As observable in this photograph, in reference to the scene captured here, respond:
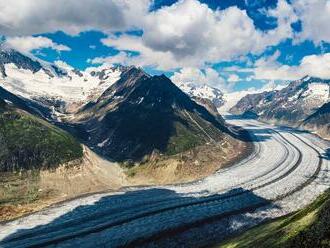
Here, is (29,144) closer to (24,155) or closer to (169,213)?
(24,155)

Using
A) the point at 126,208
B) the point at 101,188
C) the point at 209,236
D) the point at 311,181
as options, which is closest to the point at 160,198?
the point at 126,208

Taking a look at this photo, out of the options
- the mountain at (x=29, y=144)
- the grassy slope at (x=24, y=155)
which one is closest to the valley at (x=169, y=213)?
the grassy slope at (x=24, y=155)

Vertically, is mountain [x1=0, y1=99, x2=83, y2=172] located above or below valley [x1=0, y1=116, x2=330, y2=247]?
above

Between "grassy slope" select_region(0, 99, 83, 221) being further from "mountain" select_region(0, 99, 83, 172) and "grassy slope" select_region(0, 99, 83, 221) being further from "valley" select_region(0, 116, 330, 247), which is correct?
"valley" select_region(0, 116, 330, 247)

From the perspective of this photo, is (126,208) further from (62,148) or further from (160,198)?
(62,148)

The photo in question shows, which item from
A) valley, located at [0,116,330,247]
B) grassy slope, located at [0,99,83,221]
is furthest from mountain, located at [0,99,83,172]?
valley, located at [0,116,330,247]

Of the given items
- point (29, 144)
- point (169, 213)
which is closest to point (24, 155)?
point (29, 144)

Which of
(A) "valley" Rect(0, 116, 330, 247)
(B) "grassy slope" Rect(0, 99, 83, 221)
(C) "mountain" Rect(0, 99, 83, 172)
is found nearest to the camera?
(A) "valley" Rect(0, 116, 330, 247)

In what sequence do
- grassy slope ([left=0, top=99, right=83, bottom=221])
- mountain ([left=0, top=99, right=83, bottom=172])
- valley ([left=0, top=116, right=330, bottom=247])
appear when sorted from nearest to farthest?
1. valley ([left=0, top=116, right=330, bottom=247])
2. grassy slope ([left=0, top=99, right=83, bottom=221])
3. mountain ([left=0, top=99, right=83, bottom=172])
